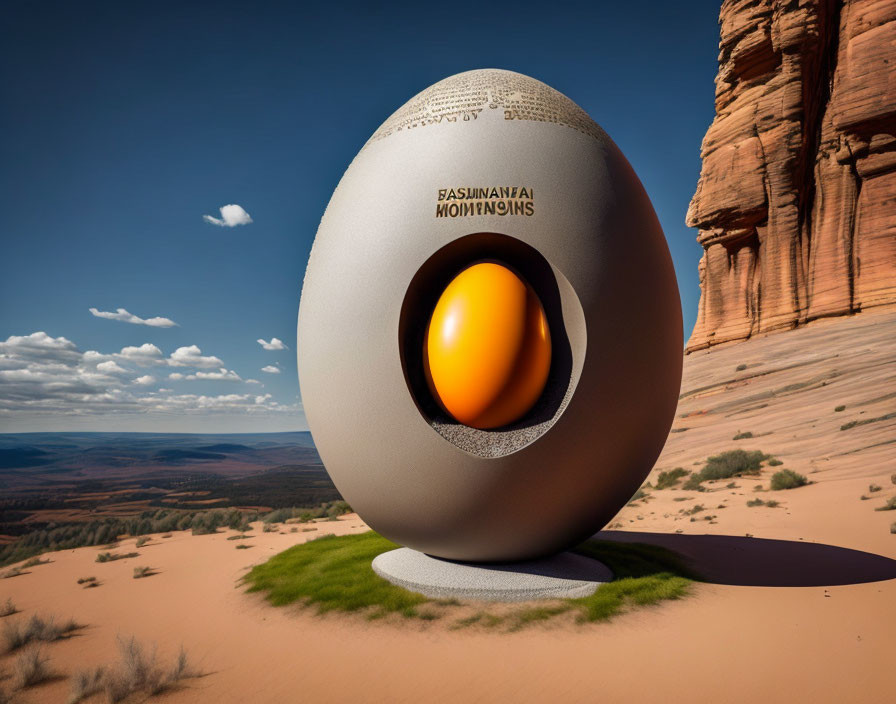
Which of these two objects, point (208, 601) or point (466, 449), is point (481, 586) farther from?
point (208, 601)

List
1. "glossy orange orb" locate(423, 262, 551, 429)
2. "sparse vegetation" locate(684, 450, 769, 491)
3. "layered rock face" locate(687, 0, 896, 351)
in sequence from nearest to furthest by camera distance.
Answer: "glossy orange orb" locate(423, 262, 551, 429) → "sparse vegetation" locate(684, 450, 769, 491) → "layered rock face" locate(687, 0, 896, 351)

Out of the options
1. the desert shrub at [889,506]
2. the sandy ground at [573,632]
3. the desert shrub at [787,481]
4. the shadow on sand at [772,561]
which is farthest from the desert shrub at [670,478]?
the shadow on sand at [772,561]

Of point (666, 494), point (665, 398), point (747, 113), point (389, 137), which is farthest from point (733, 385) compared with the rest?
point (389, 137)

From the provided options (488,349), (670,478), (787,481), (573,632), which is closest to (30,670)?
(573,632)

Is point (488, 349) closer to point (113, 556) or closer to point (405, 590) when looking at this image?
point (405, 590)

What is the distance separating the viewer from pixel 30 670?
194 inches

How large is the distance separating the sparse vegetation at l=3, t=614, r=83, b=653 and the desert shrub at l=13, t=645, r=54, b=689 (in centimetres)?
99

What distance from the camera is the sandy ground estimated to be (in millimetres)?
4648

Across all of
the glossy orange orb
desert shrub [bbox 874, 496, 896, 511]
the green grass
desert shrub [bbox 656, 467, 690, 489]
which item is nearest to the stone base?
the green grass

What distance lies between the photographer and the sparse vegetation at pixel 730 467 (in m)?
17.9

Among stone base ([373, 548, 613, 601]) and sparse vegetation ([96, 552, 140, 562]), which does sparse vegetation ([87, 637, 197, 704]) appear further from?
sparse vegetation ([96, 552, 140, 562])

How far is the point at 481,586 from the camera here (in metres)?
6.55

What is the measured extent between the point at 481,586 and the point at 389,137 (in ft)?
18.4

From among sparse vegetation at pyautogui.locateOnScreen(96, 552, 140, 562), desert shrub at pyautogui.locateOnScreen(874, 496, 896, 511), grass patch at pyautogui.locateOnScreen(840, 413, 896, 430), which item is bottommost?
sparse vegetation at pyautogui.locateOnScreen(96, 552, 140, 562)
